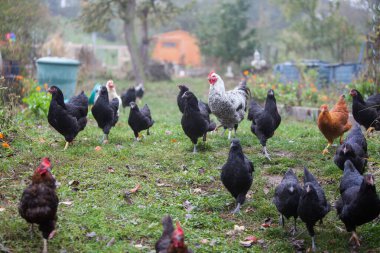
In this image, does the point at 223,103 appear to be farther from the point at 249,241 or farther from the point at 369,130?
the point at 249,241

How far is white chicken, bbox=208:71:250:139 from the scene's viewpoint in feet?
28.1

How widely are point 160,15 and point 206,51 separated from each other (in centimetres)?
923

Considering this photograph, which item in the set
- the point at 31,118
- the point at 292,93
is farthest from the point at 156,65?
the point at 31,118

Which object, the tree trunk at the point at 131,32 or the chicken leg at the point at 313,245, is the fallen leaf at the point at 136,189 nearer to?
the chicken leg at the point at 313,245

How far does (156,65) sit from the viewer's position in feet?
102

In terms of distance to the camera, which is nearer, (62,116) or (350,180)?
(350,180)

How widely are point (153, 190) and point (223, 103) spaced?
302 cm

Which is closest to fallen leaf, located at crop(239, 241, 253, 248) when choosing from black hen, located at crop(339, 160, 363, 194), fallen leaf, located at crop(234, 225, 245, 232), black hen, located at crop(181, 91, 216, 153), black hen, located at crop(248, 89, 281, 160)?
fallen leaf, located at crop(234, 225, 245, 232)

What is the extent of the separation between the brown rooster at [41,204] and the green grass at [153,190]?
1.04 ft

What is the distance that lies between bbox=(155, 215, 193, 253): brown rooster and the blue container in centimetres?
1086

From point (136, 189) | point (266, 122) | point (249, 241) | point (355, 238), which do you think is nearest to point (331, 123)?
point (266, 122)

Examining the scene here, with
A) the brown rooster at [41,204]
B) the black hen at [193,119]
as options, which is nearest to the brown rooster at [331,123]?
the black hen at [193,119]

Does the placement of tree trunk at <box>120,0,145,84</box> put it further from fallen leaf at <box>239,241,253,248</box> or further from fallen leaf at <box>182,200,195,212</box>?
fallen leaf at <box>239,241,253,248</box>

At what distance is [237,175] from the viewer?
5625 millimetres
